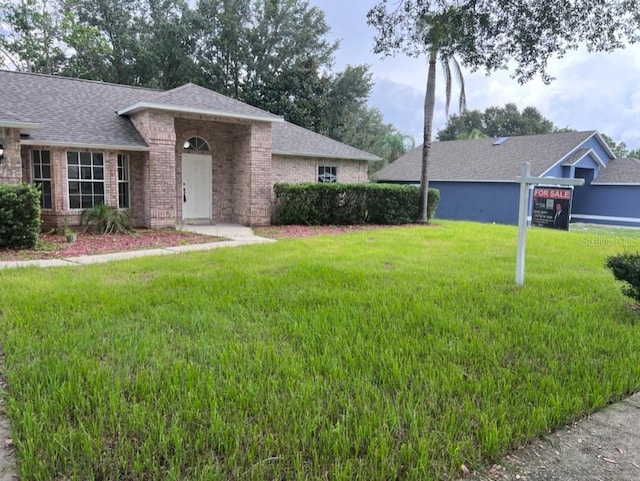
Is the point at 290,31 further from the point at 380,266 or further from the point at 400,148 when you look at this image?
the point at 380,266

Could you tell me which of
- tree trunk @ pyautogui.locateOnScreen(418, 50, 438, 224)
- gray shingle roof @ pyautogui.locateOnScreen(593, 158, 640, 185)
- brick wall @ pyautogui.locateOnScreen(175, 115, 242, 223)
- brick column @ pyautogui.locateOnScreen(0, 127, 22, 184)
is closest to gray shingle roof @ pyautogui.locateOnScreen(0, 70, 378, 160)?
brick column @ pyautogui.locateOnScreen(0, 127, 22, 184)

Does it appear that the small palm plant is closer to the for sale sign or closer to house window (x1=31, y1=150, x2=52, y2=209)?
house window (x1=31, y1=150, x2=52, y2=209)

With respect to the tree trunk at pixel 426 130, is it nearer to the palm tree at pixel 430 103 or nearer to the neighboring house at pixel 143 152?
the palm tree at pixel 430 103

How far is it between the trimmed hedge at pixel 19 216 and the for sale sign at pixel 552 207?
51.9 ft

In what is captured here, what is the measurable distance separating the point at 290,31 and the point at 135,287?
29.0m

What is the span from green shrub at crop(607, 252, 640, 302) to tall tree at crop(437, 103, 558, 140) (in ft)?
147

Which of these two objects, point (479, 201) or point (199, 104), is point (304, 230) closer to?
point (199, 104)

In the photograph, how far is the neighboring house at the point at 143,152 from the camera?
1257 centimetres

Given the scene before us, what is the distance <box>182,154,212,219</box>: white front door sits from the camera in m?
15.7

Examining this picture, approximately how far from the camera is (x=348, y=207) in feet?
52.7

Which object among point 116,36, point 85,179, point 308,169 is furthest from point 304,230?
point 116,36

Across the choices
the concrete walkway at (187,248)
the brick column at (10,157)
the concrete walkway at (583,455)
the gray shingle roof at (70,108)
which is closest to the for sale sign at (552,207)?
the concrete walkway at (187,248)

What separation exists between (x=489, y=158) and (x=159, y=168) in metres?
18.8

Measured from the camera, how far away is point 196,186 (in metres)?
16.0
